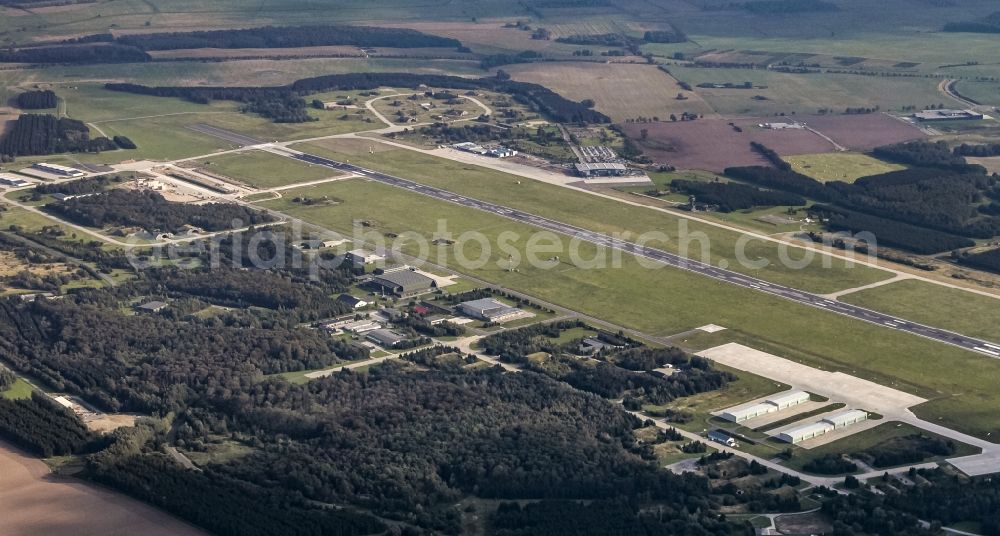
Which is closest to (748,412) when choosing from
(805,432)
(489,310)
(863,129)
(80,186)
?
(805,432)

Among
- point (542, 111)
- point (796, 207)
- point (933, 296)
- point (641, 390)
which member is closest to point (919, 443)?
point (641, 390)

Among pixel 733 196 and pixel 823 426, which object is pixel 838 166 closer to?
pixel 733 196

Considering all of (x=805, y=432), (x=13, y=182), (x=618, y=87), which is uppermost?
(x=618, y=87)

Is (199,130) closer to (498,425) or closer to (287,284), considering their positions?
(287,284)

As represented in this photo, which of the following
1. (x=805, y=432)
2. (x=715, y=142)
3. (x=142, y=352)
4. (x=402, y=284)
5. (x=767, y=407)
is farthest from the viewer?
(x=715, y=142)

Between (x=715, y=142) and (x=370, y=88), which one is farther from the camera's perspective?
(x=370, y=88)

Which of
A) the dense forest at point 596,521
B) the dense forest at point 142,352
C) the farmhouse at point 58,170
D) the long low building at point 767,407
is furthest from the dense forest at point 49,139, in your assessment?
the dense forest at point 596,521
